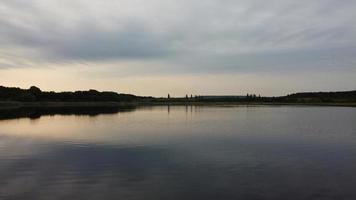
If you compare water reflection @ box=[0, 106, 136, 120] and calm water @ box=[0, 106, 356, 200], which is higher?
water reflection @ box=[0, 106, 136, 120]

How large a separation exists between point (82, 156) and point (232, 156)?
9728 millimetres

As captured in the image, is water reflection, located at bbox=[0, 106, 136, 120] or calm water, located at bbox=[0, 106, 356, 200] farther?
water reflection, located at bbox=[0, 106, 136, 120]

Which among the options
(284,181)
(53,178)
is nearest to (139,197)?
(53,178)

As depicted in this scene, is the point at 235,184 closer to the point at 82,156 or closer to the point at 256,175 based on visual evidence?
the point at 256,175

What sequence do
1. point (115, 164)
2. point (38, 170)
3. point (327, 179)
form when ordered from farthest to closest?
point (115, 164), point (38, 170), point (327, 179)

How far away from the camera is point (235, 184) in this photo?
57.0ft

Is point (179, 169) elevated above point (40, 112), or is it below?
below

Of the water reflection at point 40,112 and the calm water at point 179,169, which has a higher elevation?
the water reflection at point 40,112

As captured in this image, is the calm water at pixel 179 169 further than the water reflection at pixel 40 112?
No

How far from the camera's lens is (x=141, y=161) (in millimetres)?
23531

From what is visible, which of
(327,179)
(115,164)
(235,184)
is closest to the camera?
(235,184)

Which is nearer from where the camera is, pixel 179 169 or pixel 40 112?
pixel 179 169

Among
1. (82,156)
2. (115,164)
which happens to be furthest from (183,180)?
(82,156)

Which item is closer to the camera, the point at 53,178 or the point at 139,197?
the point at 139,197
